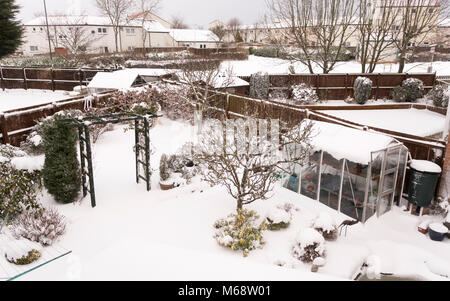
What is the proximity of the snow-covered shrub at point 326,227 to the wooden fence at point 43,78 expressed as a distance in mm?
19972

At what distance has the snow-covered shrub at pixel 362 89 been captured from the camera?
19858mm

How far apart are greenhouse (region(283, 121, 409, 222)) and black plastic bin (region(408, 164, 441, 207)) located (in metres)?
0.37

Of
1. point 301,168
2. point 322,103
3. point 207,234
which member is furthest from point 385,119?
point 207,234

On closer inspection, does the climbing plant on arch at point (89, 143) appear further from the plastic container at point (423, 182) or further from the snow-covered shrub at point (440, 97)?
the snow-covered shrub at point (440, 97)

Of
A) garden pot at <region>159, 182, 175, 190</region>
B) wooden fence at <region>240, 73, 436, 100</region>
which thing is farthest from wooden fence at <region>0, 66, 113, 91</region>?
garden pot at <region>159, 182, 175, 190</region>

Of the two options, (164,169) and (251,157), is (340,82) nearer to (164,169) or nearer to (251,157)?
(251,157)

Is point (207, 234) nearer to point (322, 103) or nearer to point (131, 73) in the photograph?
point (131, 73)

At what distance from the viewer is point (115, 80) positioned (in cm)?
1775

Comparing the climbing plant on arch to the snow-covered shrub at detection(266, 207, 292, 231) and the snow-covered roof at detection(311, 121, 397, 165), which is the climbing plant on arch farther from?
the snow-covered roof at detection(311, 121, 397, 165)

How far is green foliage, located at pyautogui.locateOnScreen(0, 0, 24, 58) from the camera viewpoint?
900 inches

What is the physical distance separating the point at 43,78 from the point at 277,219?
21998 mm

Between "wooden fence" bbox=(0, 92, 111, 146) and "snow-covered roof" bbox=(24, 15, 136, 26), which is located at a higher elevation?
"snow-covered roof" bbox=(24, 15, 136, 26)

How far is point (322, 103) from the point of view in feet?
67.3
